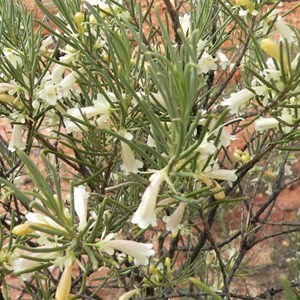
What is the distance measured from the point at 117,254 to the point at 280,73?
32.9 inches

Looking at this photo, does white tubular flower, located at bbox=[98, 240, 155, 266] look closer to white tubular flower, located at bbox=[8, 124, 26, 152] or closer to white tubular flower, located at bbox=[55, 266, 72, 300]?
white tubular flower, located at bbox=[55, 266, 72, 300]

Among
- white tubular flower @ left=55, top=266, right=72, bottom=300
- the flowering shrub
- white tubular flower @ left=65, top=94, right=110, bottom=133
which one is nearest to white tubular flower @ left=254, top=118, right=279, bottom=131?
the flowering shrub

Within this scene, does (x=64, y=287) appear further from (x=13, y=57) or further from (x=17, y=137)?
(x=13, y=57)

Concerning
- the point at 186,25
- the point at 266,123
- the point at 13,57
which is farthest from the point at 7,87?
the point at 266,123

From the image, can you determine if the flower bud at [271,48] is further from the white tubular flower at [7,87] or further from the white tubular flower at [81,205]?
the white tubular flower at [7,87]

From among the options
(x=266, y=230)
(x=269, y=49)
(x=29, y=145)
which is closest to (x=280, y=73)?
(x=269, y=49)

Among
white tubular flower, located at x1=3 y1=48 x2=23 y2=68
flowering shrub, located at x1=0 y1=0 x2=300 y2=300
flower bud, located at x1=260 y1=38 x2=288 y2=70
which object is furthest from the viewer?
white tubular flower, located at x1=3 y1=48 x2=23 y2=68

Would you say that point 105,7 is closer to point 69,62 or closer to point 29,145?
point 69,62

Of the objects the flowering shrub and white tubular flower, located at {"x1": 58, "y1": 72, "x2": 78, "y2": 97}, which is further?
white tubular flower, located at {"x1": 58, "y1": 72, "x2": 78, "y2": 97}

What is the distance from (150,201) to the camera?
28.1 inches

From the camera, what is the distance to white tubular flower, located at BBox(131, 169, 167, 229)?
708 millimetres

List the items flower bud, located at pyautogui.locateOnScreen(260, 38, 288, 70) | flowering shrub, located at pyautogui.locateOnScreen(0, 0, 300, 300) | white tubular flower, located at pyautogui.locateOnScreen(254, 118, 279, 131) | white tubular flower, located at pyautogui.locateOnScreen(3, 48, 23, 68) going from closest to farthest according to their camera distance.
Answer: flowering shrub, located at pyautogui.locateOnScreen(0, 0, 300, 300), flower bud, located at pyautogui.locateOnScreen(260, 38, 288, 70), white tubular flower, located at pyautogui.locateOnScreen(254, 118, 279, 131), white tubular flower, located at pyautogui.locateOnScreen(3, 48, 23, 68)

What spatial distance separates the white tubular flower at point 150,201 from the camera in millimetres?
708

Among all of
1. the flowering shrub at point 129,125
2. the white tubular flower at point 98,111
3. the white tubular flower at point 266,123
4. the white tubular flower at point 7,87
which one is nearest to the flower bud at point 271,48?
the flowering shrub at point 129,125
